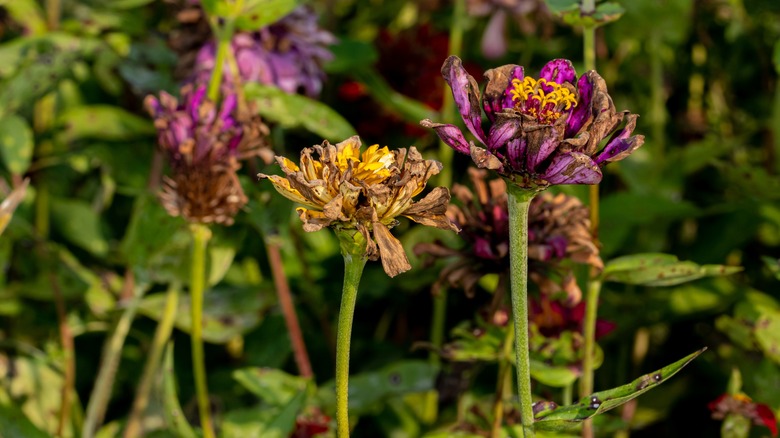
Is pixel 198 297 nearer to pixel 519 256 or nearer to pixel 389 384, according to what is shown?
pixel 389 384

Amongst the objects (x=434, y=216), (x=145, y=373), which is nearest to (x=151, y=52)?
(x=145, y=373)

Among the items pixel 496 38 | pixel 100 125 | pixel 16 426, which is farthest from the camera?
pixel 496 38

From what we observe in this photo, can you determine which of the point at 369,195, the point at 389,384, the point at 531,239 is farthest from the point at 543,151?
the point at 389,384

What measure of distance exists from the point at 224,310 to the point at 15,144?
356 mm

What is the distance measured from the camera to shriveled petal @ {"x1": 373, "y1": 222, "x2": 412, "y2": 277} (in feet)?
2.12

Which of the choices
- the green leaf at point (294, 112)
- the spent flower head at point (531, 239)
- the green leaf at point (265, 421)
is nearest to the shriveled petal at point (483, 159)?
the spent flower head at point (531, 239)

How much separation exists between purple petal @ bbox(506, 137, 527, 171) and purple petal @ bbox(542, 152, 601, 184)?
0.02 m

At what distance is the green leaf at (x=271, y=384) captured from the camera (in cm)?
106

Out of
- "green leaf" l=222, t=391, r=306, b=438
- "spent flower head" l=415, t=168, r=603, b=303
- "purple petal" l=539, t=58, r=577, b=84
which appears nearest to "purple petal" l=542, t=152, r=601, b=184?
"purple petal" l=539, t=58, r=577, b=84

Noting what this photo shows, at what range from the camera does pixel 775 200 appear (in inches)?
52.1

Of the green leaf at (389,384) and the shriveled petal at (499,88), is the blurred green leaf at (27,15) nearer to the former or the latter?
the green leaf at (389,384)

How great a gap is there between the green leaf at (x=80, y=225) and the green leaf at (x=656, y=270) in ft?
2.64

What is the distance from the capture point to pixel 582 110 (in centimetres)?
70

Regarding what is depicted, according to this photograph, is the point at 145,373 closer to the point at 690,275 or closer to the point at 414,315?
the point at 414,315
